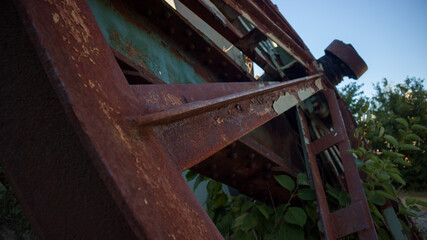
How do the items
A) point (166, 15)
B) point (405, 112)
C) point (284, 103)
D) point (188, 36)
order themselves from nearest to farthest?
point (284, 103)
point (166, 15)
point (188, 36)
point (405, 112)

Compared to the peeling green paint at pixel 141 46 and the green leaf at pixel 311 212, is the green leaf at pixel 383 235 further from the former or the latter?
the peeling green paint at pixel 141 46

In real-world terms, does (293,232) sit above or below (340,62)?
below

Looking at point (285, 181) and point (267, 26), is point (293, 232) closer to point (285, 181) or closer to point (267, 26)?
point (285, 181)

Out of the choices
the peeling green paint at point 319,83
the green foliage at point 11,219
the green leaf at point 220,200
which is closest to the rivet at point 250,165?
the peeling green paint at point 319,83

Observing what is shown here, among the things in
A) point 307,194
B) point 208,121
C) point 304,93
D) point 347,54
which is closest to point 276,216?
point 307,194

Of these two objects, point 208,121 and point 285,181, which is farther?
point 285,181

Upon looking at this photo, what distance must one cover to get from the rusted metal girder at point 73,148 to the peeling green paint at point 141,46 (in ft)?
3.15

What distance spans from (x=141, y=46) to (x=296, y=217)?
5.52 ft

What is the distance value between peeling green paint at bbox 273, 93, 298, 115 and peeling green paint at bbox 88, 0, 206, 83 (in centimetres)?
68

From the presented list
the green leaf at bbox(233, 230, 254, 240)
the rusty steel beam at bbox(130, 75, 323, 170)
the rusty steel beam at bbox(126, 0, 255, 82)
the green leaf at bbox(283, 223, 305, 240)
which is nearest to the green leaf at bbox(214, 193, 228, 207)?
the green leaf at bbox(233, 230, 254, 240)

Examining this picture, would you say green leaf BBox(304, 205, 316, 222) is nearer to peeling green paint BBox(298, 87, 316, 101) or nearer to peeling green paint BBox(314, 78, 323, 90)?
peeling green paint BBox(298, 87, 316, 101)

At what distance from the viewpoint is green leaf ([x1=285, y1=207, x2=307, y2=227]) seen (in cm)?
202

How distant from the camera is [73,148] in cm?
44

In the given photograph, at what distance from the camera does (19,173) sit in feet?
1.54
